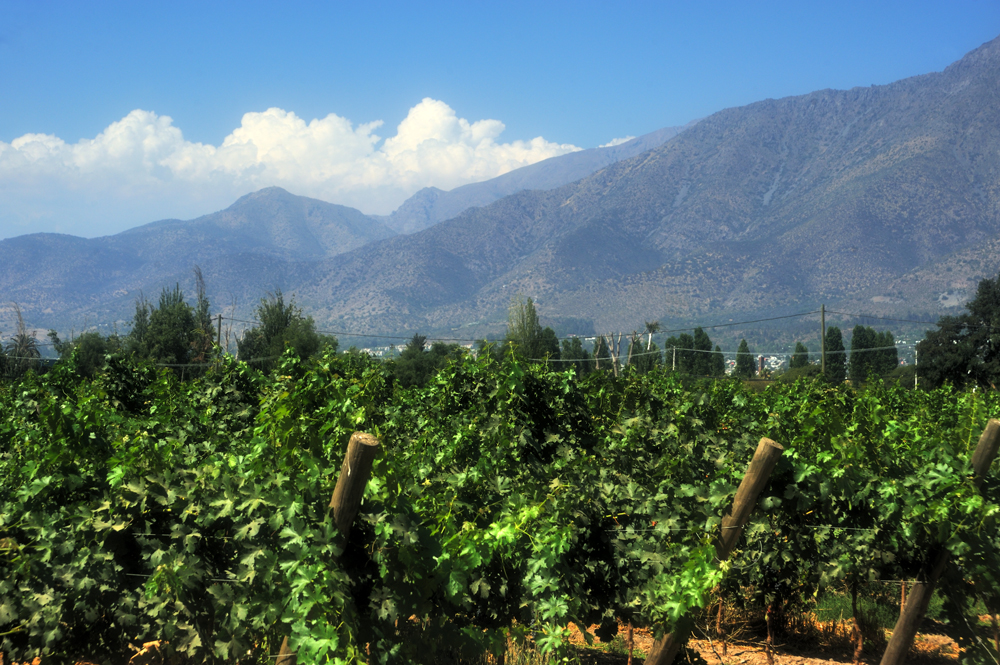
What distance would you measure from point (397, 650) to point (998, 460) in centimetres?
385

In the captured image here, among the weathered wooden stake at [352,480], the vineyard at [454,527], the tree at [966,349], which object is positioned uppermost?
the weathered wooden stake at [352,480]

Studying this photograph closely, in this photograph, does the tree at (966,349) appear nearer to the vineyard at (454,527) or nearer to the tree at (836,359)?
the tree at (836,359)

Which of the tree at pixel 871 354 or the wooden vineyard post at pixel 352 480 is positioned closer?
the wooden vineyard post at pixel 352 480

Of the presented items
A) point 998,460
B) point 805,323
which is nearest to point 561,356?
point 998,460

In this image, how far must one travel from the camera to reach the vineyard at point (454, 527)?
8.34ft

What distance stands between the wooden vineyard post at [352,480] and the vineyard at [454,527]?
0.05m

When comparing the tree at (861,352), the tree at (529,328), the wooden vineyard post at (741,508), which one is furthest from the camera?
the tree at (529,328)

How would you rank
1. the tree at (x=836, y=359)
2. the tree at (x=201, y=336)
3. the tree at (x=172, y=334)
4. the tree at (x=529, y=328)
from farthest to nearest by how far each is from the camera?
the tree at (x=529, y=328)
the tree at (x=836, y=359)
the tree at (x=172, y=334)
the tree at (x=201, y=336)

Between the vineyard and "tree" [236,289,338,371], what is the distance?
39612mm

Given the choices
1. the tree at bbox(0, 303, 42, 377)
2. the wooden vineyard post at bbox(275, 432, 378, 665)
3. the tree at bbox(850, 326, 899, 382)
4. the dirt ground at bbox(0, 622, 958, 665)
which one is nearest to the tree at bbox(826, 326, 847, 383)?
the tree at bbox(850, 326, 899, 382)

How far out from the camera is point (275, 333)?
50438 mm

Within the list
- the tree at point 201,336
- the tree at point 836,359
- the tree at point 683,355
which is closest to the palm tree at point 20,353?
the tree at point 201,336

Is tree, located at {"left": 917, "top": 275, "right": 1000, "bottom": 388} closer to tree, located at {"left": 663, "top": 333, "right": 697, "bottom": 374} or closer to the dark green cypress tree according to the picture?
tree, located at {"left": 663, "top": 333, "right": 697, "bottom": 374}

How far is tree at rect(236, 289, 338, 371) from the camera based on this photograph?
4426cm
